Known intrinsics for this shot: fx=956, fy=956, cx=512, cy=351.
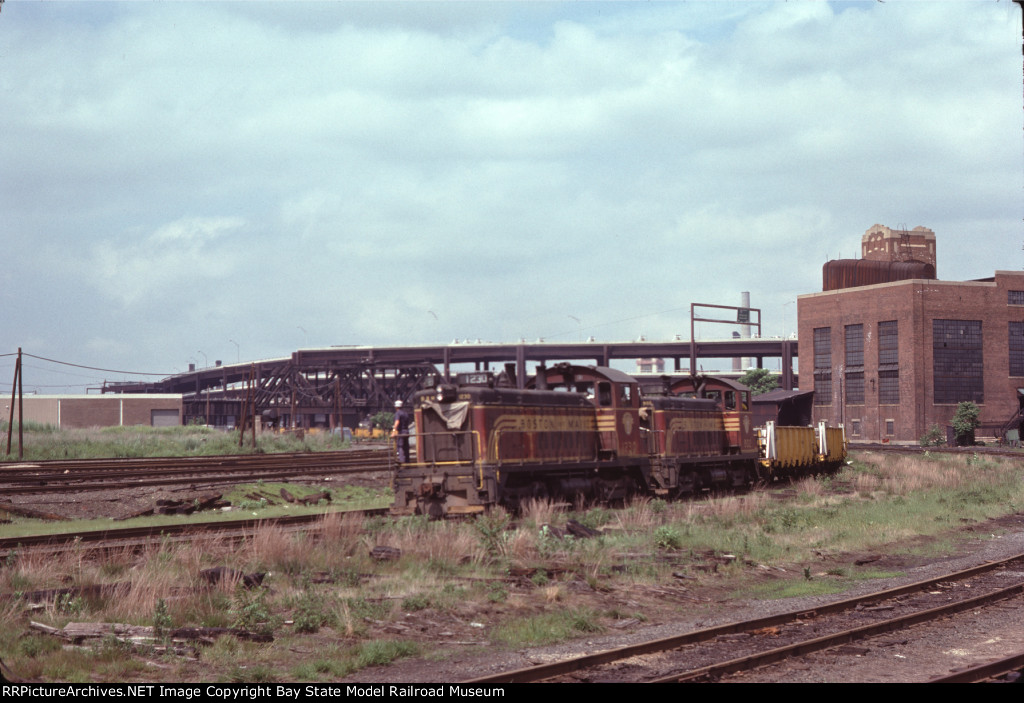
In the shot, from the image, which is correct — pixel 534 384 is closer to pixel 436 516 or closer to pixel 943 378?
pixel 436 516

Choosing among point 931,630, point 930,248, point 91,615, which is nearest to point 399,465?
point 91,615

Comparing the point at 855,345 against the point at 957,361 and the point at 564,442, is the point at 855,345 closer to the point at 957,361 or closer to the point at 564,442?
the point at 957,361

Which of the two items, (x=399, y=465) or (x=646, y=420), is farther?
(x=646, y=420)

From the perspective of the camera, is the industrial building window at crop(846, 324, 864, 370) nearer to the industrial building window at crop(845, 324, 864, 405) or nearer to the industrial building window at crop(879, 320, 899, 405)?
the industrial building window at crop(845, 324, 864, 405)

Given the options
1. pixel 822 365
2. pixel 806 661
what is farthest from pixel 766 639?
pixel 822 365

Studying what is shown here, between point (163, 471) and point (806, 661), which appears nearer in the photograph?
point (806, 661)

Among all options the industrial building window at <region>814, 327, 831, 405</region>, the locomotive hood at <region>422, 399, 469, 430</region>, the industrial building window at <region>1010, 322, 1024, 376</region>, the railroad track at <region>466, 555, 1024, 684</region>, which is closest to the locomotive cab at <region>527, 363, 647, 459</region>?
the locomotive hood at <region>422, 399, 469, 430</region>

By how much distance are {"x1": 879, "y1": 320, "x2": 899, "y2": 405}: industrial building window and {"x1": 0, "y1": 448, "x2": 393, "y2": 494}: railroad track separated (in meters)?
63.3

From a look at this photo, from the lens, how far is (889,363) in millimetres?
91375

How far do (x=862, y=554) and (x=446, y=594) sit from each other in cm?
1015

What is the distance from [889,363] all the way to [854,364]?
173 inches

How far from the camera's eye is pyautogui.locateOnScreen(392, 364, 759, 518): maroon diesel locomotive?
21750mm

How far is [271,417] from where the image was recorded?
344 feet

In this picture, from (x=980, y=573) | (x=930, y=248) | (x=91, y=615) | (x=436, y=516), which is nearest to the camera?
(x=91, y=615)
